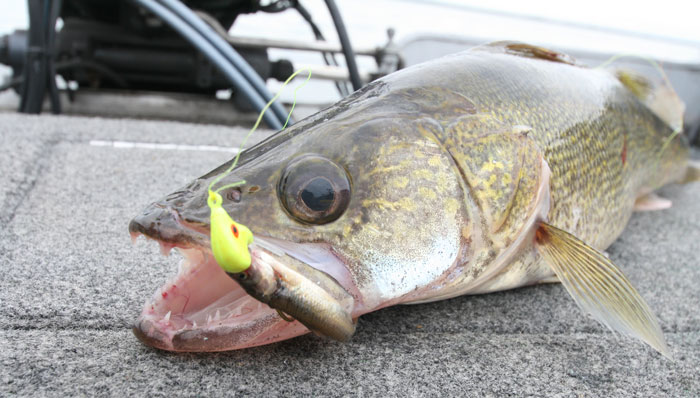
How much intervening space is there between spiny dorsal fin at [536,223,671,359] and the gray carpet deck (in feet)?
0.33

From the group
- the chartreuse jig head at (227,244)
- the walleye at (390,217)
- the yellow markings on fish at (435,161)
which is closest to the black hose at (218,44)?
the walleye at (390,217)

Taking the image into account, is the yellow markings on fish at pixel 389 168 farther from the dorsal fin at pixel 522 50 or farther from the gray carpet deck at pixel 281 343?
the dorsal fin at pixel 522 50

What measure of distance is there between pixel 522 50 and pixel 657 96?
90cm

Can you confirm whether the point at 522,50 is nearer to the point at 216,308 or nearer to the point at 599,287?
the point at 599,287

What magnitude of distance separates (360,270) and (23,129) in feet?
5.83

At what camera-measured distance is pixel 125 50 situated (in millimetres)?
3053

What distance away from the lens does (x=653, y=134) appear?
1807 millimetres

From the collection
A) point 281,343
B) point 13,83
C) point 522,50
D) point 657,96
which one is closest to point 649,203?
point 657,96

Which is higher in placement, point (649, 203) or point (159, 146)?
point (649, 203)

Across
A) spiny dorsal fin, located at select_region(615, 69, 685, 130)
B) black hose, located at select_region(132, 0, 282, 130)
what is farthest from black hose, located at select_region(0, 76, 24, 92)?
spiny dorsal fin, located at select_region(615, 69, 685, 130)

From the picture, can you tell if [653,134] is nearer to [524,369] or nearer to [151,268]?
[524,369]

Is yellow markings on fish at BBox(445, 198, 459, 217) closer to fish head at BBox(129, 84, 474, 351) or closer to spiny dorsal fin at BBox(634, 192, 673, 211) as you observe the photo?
fish head at BBox(129, 84, 474, 351)

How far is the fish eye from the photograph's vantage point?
31.4 inches

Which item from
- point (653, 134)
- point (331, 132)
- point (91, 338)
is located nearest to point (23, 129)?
point (91, 338)
